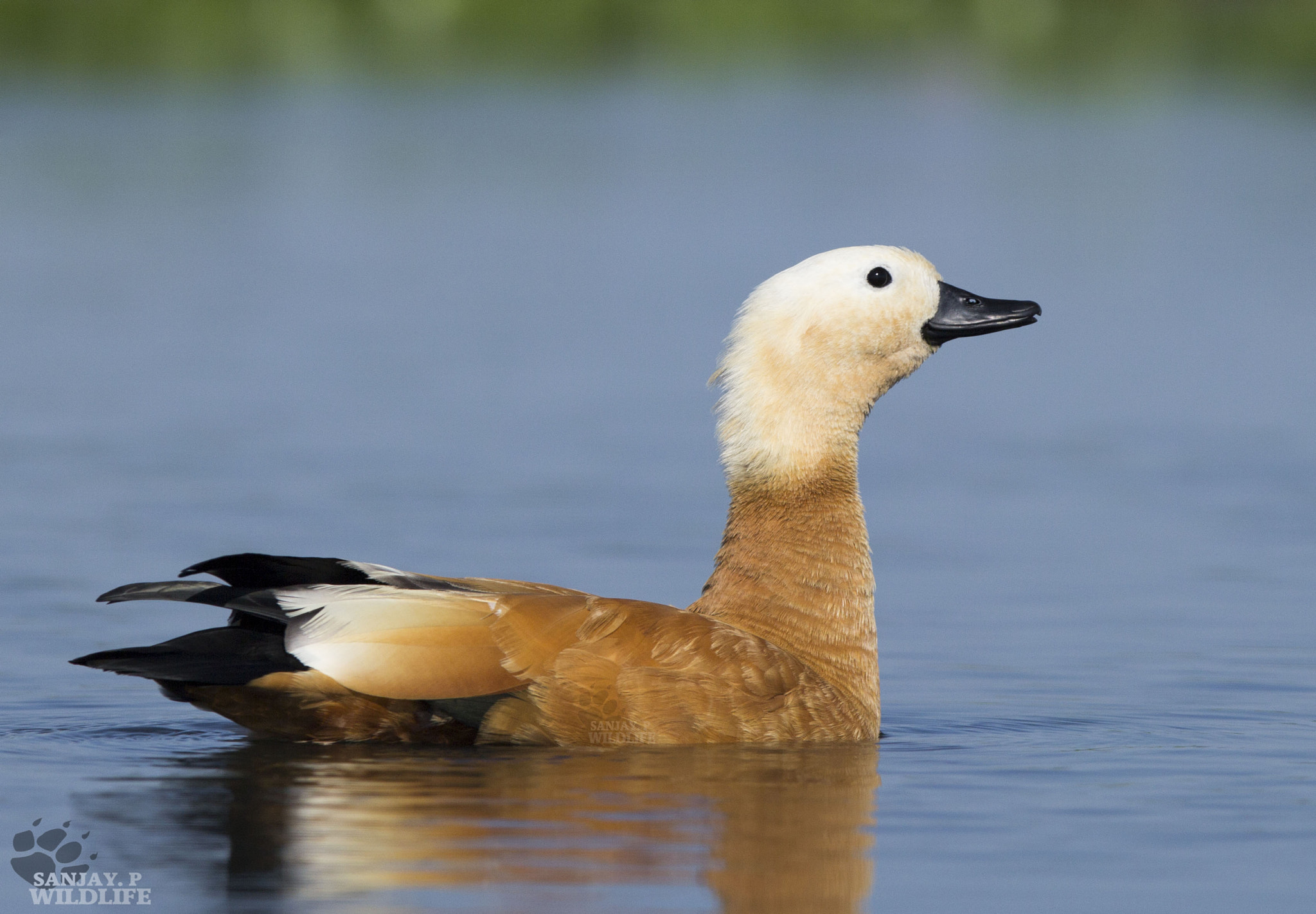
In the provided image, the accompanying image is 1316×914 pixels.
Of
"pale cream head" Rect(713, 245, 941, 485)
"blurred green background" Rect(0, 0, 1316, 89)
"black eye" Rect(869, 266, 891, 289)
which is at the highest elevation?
"blurred green background" Rect(0, 0, 1316, 89)

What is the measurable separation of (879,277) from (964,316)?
A: 44 cm

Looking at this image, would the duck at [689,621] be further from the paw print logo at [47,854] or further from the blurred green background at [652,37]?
the blurred green background at [652,37]

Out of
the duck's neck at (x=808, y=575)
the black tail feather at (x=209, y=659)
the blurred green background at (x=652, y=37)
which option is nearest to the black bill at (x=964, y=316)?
the duck's neck at (x=808, y=575)

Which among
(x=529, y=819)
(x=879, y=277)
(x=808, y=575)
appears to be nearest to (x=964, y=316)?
(x=879, y=277)

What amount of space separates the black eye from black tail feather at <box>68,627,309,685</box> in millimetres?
2871

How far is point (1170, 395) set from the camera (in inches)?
628

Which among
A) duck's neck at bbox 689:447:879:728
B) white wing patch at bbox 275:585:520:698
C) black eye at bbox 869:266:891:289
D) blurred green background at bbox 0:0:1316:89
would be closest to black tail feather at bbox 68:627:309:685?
white wing patch at bbox 275:585:520:698

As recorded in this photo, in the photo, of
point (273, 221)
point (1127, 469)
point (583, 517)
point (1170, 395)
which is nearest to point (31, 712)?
point (583, 517)

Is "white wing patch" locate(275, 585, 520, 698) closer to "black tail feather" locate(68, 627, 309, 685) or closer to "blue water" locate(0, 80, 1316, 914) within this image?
"black tail feather" locate(68, 627, 309, 685)

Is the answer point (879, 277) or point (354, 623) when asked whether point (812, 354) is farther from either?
point (354, 623)

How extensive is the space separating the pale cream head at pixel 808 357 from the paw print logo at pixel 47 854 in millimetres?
3214

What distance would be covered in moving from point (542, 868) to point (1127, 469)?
8283 mm

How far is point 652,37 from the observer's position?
46656mm

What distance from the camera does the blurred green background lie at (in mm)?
40438
